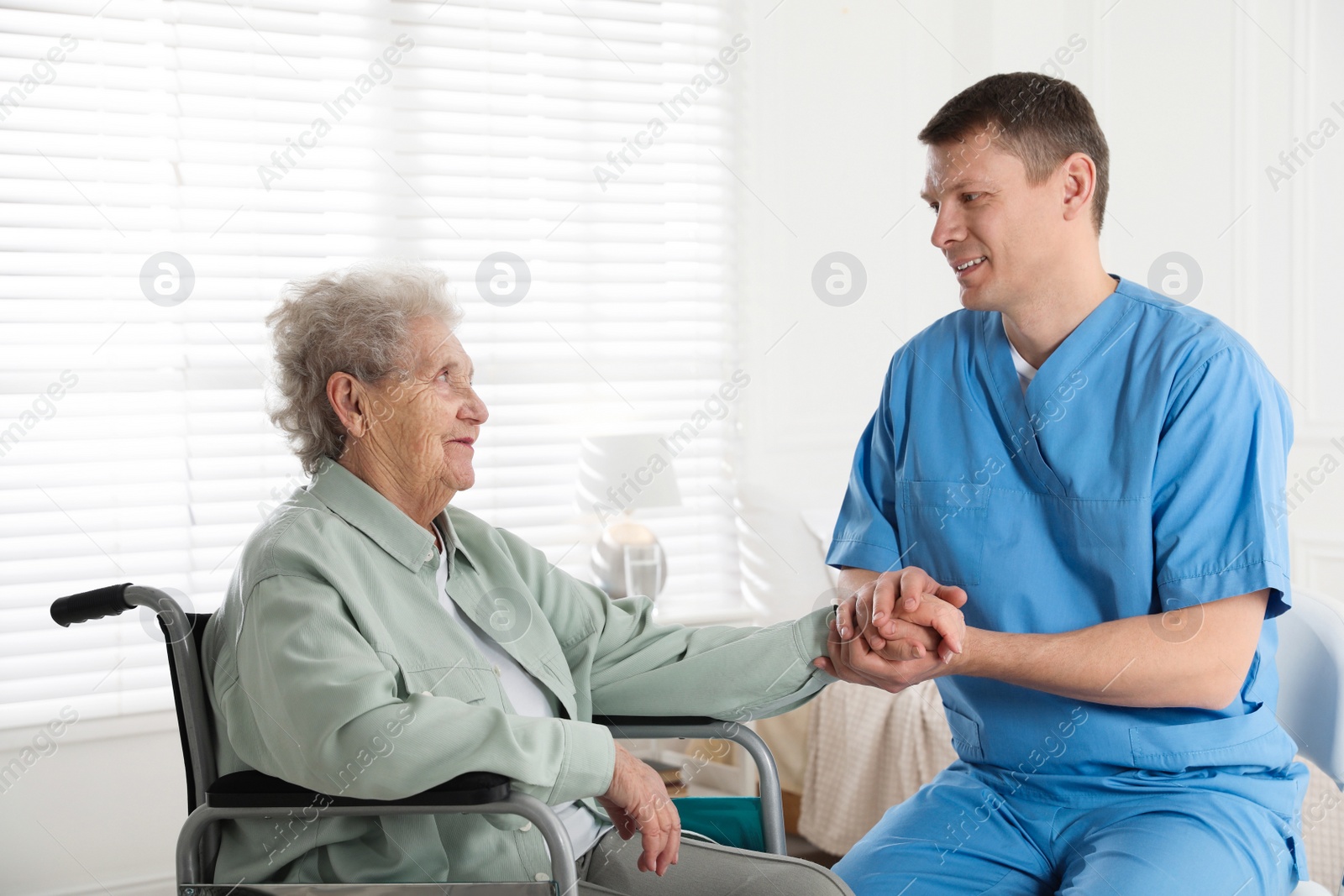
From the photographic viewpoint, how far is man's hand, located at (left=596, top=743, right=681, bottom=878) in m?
1.24

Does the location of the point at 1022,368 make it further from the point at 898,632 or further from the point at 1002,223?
the point at 898,632

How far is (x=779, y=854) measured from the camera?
1397 millimetres

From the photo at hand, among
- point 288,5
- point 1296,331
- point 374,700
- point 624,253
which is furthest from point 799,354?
point 374,700

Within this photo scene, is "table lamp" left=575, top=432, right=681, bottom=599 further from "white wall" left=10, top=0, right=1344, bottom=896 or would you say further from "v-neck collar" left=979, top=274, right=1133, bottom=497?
"v-neck collar" left=979, top=274, right=1133, bottom=497

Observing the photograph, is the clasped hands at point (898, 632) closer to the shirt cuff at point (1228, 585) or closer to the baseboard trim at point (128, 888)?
the shirt cuff at point (1228, 585)

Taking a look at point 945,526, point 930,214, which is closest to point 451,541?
point 945,526

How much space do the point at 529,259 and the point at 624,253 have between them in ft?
1.00

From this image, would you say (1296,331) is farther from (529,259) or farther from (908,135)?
(529,259)

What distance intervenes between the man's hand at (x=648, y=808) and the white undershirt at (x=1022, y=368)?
74 cm

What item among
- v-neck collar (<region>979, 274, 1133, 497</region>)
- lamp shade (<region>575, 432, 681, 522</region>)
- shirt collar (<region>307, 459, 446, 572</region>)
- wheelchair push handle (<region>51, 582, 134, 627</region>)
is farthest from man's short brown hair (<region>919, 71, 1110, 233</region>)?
lamp shade (<region>575, 432, 681, 522</region>)

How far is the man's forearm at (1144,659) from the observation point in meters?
1.27

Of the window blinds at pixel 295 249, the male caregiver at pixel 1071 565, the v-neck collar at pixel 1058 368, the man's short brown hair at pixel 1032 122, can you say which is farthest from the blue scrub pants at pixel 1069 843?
the window blinds at pixel 295 249

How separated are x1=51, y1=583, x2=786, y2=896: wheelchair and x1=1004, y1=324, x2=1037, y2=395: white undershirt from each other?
0.88 metres

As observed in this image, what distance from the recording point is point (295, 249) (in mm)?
2766
